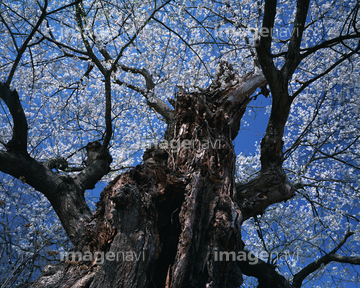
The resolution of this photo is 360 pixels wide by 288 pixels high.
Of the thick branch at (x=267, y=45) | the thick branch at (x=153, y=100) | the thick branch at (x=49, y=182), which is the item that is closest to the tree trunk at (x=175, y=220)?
the thick branch at (x=267, y=45)

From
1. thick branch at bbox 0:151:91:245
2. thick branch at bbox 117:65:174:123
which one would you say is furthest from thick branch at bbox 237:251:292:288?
thick branch at bbox 117:65:174:123

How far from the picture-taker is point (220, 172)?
2637 mm

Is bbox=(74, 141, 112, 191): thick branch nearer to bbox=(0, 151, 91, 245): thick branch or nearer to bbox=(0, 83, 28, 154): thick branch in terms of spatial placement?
bbox=(0, 151, 91, 245): thick branch

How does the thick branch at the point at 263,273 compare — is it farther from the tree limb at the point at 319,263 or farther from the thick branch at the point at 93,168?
the thick branch at the point at 93,168

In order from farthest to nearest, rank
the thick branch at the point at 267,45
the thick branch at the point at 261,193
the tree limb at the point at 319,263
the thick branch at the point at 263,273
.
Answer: the tree limb at the point at 319,263, the thick branch at the point at 263,273, the thick branch at the point at 261,193, the thick branch at the point at 267,45

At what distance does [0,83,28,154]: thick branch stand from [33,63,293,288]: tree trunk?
1458 millimetres

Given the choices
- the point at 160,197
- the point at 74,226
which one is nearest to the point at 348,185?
the point at 160,197

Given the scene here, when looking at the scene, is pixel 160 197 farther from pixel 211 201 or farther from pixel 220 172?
pixel 220 172

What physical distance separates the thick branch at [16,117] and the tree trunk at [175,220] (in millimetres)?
1458

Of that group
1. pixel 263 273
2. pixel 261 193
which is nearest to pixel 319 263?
pixel 263 273

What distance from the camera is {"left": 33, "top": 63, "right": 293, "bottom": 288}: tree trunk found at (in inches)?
72.0

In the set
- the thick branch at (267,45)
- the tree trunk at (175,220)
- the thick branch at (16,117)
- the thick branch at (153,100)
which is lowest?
the tree trunk at (175,220)

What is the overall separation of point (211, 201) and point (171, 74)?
385cm

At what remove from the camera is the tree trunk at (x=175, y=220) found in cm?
183
